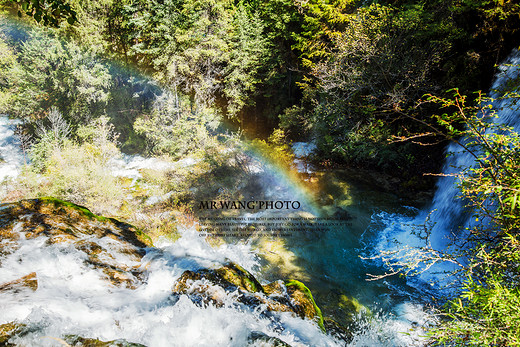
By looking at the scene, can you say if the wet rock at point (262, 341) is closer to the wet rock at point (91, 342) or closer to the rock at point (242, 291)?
the rock at point (242, 291)

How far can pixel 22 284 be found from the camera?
241cm

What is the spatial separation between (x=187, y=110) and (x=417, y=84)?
11984 millimetres

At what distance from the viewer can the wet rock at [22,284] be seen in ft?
7.61

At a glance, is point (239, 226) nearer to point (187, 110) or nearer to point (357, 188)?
point (357, 188)

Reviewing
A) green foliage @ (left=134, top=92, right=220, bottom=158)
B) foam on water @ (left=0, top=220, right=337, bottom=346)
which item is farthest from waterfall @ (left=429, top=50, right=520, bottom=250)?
green foliage @ (left=134, top=92, right=220, bottom=158)

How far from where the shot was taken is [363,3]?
34.2 feet

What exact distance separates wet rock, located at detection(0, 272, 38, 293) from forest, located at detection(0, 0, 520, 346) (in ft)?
12.3

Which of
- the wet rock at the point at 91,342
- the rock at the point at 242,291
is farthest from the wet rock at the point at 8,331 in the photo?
the rock at the point at 242,291

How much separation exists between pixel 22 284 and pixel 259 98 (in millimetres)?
15980

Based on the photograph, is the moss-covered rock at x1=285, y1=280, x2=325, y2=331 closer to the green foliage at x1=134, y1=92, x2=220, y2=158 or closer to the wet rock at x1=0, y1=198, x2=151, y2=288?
the wet rock at x1=0, y1=198, x2=151, y2=288

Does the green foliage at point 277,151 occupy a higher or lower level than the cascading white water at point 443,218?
higher

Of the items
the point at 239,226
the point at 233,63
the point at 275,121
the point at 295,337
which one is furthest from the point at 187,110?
the point at 295,337

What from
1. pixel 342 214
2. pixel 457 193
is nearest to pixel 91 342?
pixel 342 214

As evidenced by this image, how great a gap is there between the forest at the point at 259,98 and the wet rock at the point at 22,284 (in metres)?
3.74
